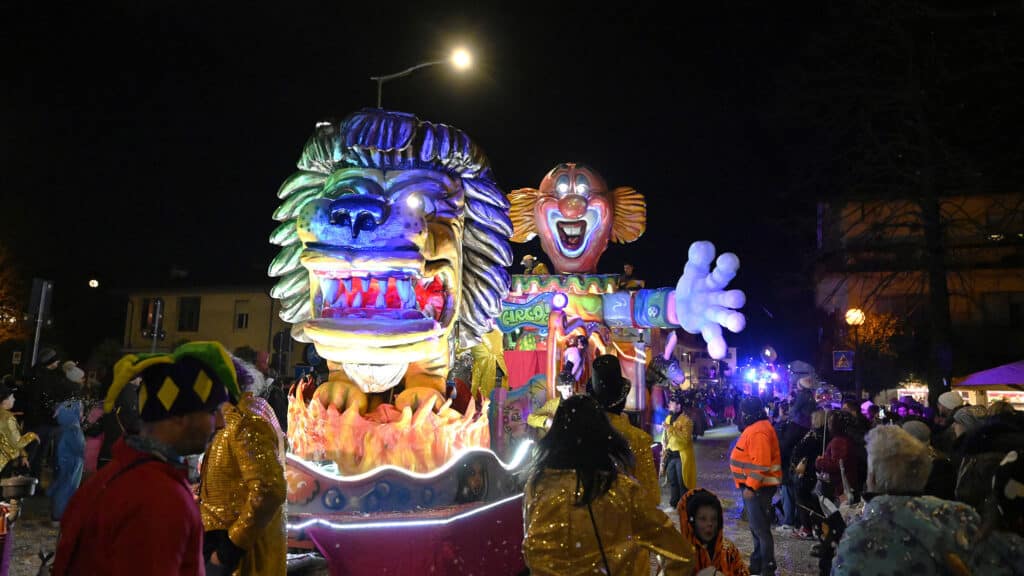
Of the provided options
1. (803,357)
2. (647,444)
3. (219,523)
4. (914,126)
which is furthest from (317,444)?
(803,357)

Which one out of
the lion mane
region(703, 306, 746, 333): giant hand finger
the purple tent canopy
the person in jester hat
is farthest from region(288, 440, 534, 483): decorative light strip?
the purple tent canopy

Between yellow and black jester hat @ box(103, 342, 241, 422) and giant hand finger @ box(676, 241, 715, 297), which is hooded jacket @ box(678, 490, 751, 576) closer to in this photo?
yellow and black jester hat @ box(103, 342, 241, 422)

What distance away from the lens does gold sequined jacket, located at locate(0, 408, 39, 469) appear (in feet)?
18.1

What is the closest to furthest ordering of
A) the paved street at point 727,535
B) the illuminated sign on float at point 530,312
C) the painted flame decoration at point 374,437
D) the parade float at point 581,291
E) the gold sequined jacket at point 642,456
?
the gold sequined jacket at point 642,456 → the painted flame decoration at point 374,437 → the paved street at point 727,535 → the parade float at point 581,291 → the illuminated sign on float at point 530,312

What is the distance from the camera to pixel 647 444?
330 cm

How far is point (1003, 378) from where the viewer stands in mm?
13281

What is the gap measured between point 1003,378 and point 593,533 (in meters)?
13.7

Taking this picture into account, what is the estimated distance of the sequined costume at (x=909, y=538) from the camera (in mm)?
2350

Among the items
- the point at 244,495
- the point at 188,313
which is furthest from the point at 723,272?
the point at 188,313

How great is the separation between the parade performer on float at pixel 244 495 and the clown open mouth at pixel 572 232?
317 inches

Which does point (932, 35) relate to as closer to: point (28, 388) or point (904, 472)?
point (904, 472)

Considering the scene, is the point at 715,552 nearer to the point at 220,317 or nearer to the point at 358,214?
the point at 358,214

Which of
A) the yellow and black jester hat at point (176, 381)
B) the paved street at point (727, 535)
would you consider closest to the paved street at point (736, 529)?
the paved street at point (727, 535)

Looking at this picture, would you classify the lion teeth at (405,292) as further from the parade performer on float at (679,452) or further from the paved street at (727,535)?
the parade performer on float at (679,452)
